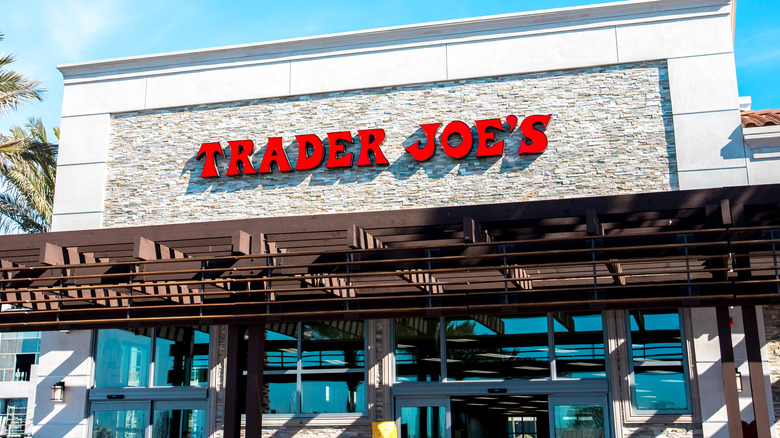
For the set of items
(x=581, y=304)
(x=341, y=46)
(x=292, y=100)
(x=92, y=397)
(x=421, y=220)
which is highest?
(x=341, y=46)

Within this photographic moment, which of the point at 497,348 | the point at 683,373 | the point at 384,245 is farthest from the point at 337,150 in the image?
the point at 683,373

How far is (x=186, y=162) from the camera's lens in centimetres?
1370

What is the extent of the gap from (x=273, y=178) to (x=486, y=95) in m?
3.84

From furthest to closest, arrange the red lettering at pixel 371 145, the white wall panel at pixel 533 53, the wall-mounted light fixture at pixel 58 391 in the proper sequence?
the wall-mounted light fixture at pixel 58 391 → the red lettering at pixel 371 145 → the white wall panel at pixel 533 53

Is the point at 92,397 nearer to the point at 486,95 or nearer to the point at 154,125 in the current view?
the point at 154,125

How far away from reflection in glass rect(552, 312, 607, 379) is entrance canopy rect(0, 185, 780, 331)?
956mm

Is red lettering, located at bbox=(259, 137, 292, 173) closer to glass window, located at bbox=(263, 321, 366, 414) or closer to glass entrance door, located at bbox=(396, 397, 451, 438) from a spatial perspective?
glass window, located at bbox=(263, 321, 366, 414)

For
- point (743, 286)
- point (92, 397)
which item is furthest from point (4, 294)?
point (743, 286)

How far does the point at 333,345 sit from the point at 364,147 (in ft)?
10.8

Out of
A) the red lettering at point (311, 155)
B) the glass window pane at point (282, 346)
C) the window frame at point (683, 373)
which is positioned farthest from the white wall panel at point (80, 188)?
the window frame at point (683, 373)

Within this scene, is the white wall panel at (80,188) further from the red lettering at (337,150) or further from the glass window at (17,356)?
the glass window at (17,356)

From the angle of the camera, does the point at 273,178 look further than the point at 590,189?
Yes

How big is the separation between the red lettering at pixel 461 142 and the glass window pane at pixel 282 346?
149 inches

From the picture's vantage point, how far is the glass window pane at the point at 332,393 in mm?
12109
